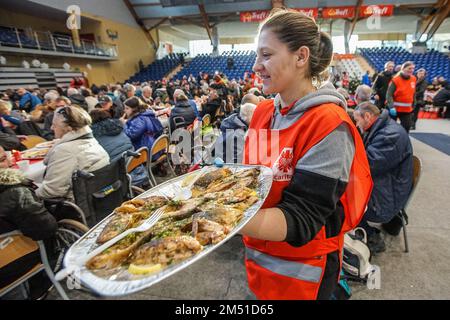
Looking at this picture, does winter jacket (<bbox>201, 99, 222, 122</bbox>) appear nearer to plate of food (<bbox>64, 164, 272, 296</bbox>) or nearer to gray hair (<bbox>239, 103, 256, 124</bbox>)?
gray hair (<bbox>239, 103, 256, 124</bbox>)

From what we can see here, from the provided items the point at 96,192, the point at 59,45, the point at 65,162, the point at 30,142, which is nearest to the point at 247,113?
the point at 96,192

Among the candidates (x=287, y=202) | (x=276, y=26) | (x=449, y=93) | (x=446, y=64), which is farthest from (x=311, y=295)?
(x=446, y=64)

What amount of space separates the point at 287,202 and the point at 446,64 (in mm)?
19390

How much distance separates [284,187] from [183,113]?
13.2ft

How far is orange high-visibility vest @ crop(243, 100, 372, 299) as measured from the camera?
2.38 feet

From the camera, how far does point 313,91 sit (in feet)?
2.62

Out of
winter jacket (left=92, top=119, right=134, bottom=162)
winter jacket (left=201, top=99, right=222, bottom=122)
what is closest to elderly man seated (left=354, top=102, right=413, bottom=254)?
winter jacket (left=92, top=119, right=134, bottom=162)

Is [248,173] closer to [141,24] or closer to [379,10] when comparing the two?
[379,10]

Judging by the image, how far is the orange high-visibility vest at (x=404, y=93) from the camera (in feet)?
15.6

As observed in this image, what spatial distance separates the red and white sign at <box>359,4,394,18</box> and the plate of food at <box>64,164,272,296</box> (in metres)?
18.8

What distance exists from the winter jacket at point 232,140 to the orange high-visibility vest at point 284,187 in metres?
1.50

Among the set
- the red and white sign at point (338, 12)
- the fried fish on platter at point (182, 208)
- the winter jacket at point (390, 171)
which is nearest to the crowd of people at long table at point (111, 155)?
the winter jacket at point (390, 171)

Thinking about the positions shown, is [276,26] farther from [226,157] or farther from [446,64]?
[446,64]
